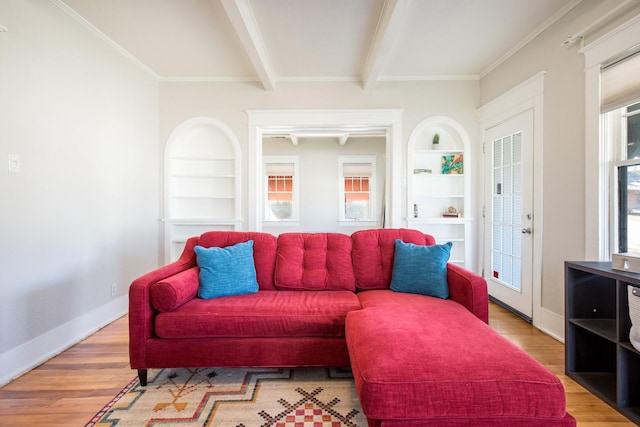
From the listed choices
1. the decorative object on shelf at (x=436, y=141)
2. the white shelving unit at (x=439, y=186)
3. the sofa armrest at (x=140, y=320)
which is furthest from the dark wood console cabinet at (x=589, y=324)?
the sofa armrest at (x=140, y=320)

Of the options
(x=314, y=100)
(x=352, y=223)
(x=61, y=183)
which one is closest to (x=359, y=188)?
(x=352, y=223)

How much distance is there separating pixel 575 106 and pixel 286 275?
8.50 feet

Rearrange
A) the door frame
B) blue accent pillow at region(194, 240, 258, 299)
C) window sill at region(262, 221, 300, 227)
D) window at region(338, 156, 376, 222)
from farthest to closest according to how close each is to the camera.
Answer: window at region(338, 156, 376, 222) → window sill at region(262, 221, 300, 227) → the door frame → blue accent pillow at region(194, 240, 258, 299)

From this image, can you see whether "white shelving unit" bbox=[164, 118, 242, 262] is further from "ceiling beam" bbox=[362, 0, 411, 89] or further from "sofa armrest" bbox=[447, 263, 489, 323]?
"sofa armrest" bbox=[447, 263, 489, 323]

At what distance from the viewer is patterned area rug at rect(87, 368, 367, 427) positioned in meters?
1.49

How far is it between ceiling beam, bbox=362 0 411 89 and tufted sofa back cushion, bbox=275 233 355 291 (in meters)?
1.73

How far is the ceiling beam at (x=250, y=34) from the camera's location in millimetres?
2125

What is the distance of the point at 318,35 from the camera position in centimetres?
267

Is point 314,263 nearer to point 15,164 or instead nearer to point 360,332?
point 360,332

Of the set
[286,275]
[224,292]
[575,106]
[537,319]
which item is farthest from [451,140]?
[224,292]

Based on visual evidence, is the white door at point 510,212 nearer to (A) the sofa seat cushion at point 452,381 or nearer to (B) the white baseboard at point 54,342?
(A) the sofa seat cushion at point 452,381

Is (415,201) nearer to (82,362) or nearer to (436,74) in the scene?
(436,74)

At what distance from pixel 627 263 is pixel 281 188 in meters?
4.99

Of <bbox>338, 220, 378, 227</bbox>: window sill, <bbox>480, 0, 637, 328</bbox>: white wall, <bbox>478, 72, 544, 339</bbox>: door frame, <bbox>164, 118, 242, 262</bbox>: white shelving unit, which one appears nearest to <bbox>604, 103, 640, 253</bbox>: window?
<bbox>480, 0, 637, 328</bbox>: white wall
